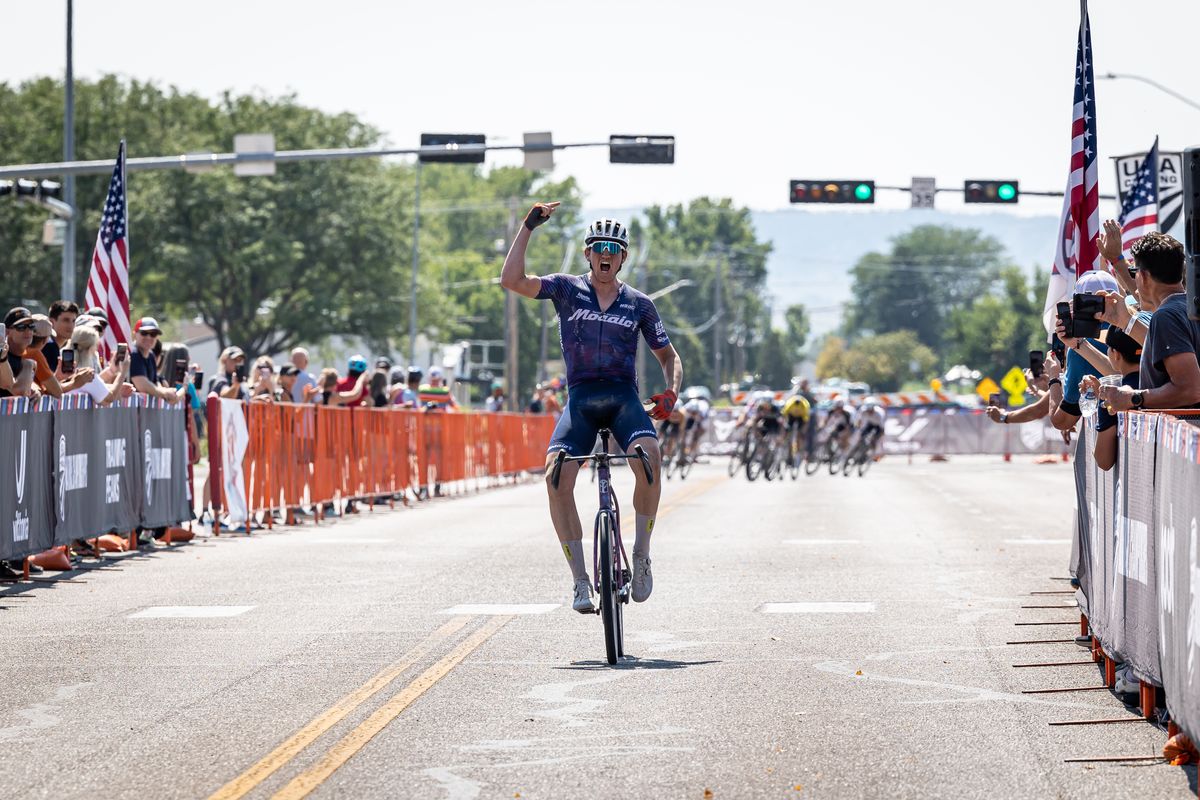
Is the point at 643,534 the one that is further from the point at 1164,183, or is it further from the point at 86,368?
the point at 1164,183

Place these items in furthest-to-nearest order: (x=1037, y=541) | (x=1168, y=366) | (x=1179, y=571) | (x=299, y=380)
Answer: (x=299, y=380)
(x=1037, y=541)
(x=1168, y=366)
(x=1179, y=571)

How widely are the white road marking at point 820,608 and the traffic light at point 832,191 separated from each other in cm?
2743

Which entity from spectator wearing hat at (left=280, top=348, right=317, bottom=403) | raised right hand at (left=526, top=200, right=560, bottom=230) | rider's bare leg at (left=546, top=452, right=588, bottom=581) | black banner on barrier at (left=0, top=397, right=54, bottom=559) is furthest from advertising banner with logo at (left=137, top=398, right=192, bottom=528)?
raised right hand at (left=526, top=200, right=560, bottom=230)

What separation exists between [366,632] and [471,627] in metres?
0.62

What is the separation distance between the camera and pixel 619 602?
983 centimetres

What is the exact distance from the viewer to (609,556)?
9.85 m

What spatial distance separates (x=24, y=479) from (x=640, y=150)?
18315 mm

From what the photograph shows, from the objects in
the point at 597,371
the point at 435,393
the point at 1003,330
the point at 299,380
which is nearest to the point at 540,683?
the point at 597,371

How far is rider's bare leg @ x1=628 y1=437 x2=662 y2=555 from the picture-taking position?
10.1 metres

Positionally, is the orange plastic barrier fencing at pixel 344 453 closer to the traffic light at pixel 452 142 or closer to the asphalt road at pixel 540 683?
the asphalt road at pixel 540 683

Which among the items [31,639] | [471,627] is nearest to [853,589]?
[471,627]

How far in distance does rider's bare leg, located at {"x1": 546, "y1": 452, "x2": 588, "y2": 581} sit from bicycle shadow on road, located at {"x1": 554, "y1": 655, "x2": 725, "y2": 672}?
0.53 meters

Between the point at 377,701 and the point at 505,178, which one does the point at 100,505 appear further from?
the point at 505,178

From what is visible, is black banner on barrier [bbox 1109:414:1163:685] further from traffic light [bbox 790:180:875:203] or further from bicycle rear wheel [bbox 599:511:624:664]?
traffic light [bbox 790:180:875:203]
